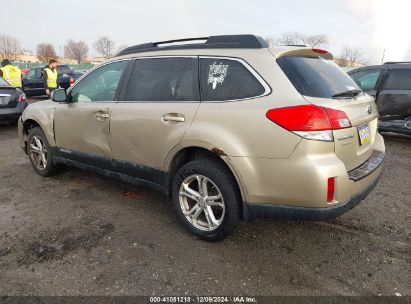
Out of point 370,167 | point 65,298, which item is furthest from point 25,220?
point 370,167

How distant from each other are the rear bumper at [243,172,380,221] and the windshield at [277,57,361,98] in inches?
33.4

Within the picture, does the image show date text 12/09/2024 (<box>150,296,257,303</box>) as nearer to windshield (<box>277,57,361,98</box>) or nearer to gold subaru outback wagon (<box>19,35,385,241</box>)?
gold subaru outback wagon (<box>19,35,385,241</box>)

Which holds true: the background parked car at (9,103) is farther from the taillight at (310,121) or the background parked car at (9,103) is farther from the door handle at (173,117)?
the taillight at (310,121)

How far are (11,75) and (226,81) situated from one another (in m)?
9.70

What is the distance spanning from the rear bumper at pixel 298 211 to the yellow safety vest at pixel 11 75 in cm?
965

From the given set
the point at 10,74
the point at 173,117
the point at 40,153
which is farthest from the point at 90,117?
the point at 10,74

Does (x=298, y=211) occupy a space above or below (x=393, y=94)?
below

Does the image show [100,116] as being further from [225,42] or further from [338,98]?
[338,98]

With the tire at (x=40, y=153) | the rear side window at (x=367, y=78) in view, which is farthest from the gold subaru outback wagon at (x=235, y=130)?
the rear side window at (x=367, y=78)

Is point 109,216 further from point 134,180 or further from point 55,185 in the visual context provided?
point 55,185

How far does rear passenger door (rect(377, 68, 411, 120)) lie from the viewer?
6.78 metres

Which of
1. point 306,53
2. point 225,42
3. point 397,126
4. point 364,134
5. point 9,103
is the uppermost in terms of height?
point 225,42

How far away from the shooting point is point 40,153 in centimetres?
472

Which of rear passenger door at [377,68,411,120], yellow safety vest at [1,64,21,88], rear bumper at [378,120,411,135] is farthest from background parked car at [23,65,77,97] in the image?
rear bumper at [378,120,411,135]
